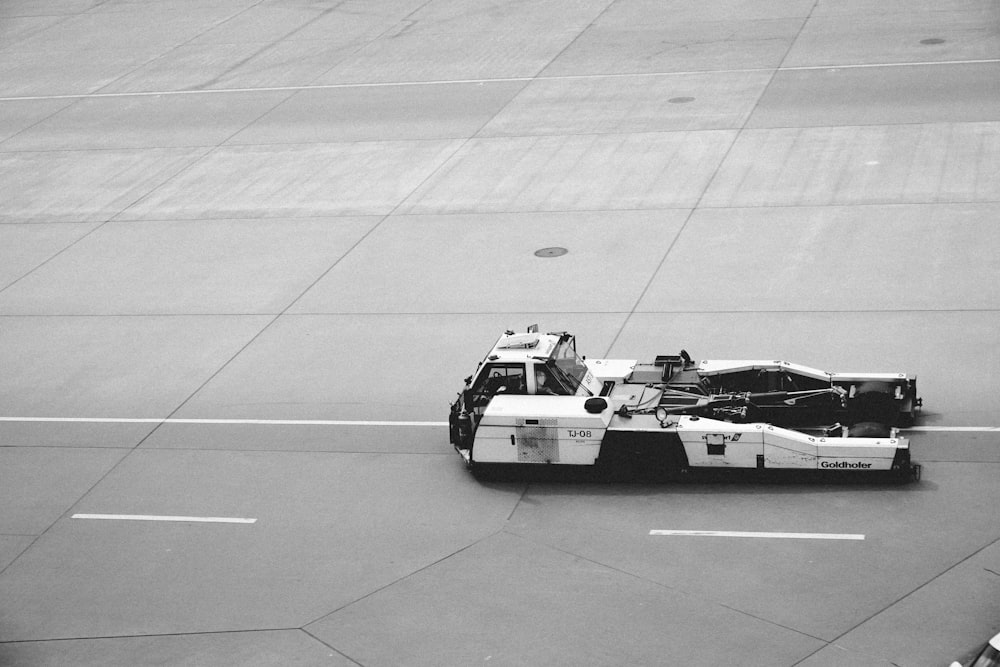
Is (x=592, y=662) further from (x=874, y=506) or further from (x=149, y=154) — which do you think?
(x=149, y=154)

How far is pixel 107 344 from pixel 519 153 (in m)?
12.5

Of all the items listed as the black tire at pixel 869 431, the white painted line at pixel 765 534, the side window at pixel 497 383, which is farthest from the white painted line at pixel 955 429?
the side window at pixel 497 383

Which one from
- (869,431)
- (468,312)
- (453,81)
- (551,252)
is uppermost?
(869,431)

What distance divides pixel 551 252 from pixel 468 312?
10.8 ft

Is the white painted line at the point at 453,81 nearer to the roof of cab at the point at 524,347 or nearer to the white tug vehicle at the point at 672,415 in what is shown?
the white tug vehicle at the point at 672,415

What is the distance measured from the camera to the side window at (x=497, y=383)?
18641 millimetres

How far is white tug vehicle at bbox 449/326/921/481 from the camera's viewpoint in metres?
17.1

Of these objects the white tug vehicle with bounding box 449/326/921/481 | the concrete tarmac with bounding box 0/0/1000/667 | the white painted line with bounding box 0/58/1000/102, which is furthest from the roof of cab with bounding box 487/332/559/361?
the white painted line with bounding box 0/58/1000/102

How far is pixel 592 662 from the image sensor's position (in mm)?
14266

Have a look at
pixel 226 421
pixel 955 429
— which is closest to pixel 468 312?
pixel 226 421

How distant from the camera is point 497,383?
1880 centimetres

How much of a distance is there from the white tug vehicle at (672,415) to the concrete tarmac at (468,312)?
1.56 ft

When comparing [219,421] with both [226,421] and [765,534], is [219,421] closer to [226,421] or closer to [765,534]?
[226,421]

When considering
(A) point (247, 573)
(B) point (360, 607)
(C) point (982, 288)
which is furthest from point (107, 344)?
(C) point (982, 288)
